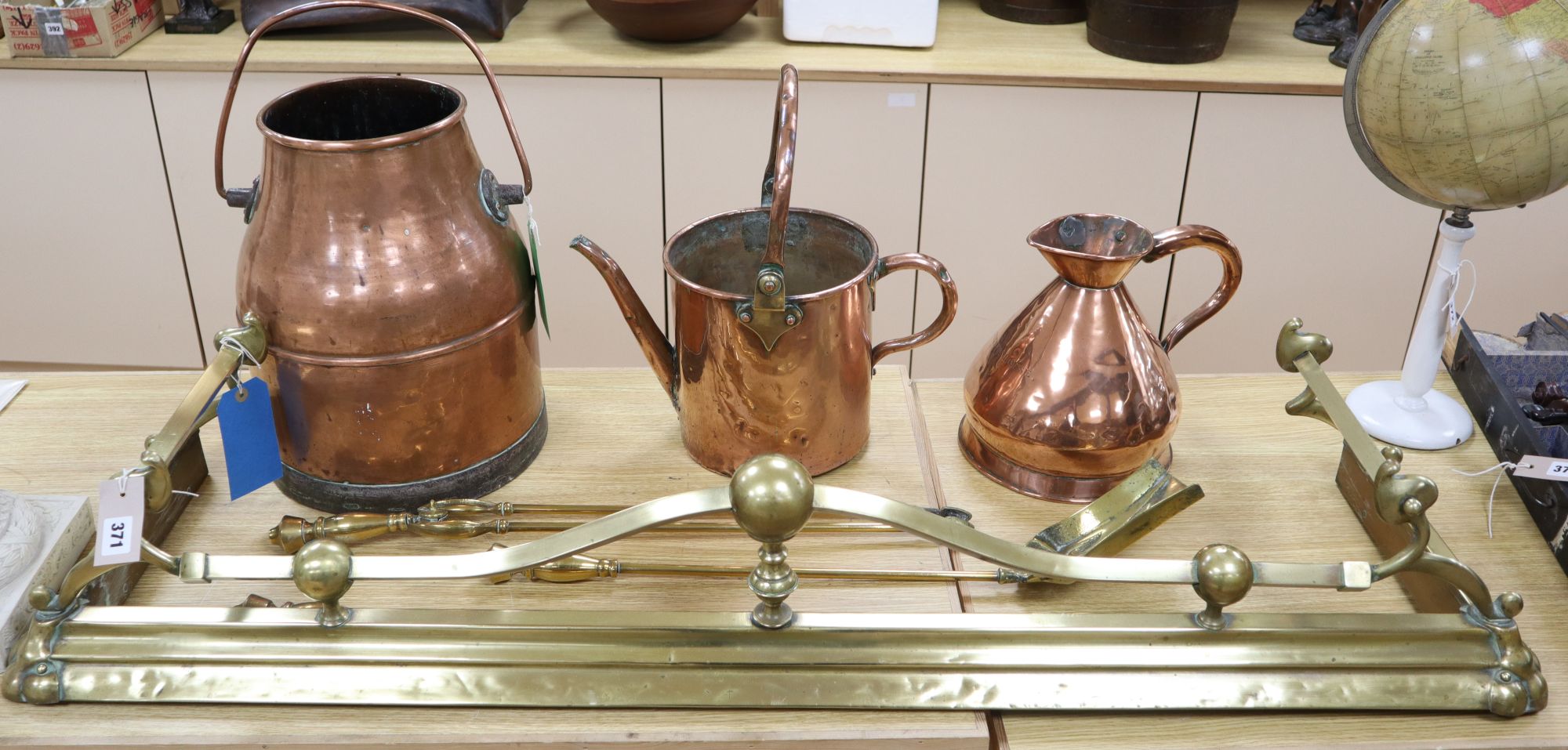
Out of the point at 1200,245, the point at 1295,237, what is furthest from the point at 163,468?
the point at 1295,237

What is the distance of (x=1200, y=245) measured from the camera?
104 centimetres

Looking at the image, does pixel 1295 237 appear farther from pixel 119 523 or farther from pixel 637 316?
pixel 119 523

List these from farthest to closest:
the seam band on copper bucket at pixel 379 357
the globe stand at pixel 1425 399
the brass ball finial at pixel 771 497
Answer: the globe stand at pixel 1425 399 < the seam band on copper bucket at pixel 379 357 < the brass ball finial at pixel 771 497

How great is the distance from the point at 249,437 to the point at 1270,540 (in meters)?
0.87

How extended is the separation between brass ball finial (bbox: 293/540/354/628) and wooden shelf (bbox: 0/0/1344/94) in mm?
1516

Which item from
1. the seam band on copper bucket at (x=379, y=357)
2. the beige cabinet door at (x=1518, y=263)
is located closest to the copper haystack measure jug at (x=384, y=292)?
the seam band on copper bucket at (x=379, y=357)

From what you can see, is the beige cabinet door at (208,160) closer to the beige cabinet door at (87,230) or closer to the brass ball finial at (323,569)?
the beige cabinet door at (87,230)

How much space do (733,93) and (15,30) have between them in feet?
4.31

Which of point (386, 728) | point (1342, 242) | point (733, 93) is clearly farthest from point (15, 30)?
point (1342, 242)

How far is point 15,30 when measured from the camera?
221 centimetres

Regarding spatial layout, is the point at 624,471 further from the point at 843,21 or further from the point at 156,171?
the point at 156,171

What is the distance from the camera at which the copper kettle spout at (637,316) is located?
105cm

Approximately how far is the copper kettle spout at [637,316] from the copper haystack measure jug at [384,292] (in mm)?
68

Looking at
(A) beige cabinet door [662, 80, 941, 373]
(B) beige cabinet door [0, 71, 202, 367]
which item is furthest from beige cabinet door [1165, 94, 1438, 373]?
(B) beige cabinet door [0, 71, 202, 367]
